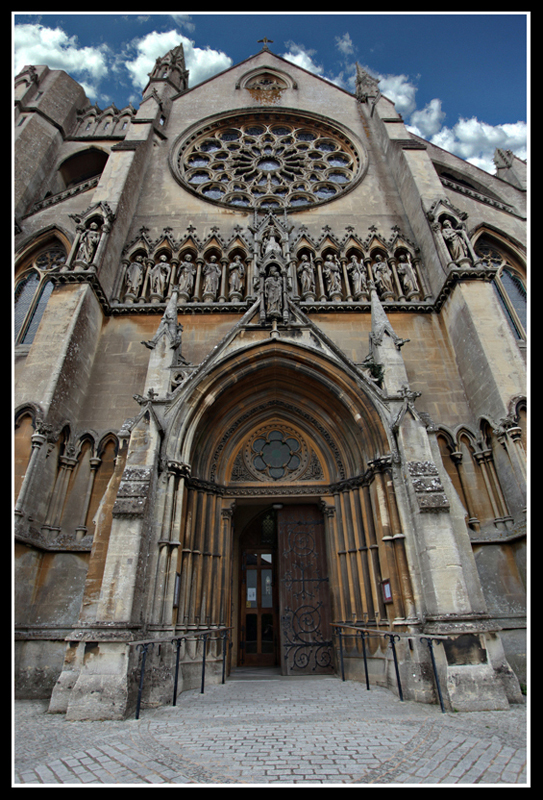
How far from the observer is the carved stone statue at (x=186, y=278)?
12.4 m

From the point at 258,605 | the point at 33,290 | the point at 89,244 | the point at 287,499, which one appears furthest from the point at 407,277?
the point at 33,290

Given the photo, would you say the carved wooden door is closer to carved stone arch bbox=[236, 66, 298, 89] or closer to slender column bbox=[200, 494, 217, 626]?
slender column bbox=[200, 494, 217, 626]

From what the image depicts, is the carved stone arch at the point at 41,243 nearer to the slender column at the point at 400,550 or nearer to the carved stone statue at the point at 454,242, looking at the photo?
the carved stone statue at the point at 454,242

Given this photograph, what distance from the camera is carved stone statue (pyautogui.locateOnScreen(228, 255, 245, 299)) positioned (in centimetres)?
1233

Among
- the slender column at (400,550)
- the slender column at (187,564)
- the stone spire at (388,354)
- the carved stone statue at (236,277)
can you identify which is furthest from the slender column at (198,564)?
the carved stone statue at (236,277)

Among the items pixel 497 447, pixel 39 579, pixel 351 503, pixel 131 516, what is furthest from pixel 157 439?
pixel 497 447

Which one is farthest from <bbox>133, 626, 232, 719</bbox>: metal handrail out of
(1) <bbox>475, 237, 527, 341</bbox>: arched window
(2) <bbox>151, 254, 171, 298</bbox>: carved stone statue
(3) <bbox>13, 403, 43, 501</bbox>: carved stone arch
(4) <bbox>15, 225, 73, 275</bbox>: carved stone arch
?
(4) <bbox>15, 225, 73, 275</bbox>: carved stone arch

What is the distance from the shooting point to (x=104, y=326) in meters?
11.8

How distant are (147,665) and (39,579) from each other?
3.10 m

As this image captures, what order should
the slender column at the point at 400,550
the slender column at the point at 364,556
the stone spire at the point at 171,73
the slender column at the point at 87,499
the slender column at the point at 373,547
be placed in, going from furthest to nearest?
the stone spire at the point at 171,73, the slender column at the point at 87,499, the slender column at the point at 364,556, the slender column at the point at 373,547, the slender column at the point at 400,550

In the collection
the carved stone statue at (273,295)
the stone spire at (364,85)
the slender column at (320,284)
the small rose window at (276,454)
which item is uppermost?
the stone spire at (364,85)

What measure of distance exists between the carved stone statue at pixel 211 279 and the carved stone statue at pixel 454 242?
6.58 metres

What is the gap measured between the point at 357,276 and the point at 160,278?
5.76m

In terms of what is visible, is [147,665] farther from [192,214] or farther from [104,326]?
[192,214]
